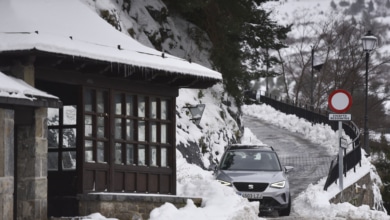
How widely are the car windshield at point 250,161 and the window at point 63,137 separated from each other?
6.09 m

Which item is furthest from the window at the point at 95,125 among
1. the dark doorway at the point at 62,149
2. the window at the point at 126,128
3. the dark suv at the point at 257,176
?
the dark suv at the point at 257,176

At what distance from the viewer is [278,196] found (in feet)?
68.7

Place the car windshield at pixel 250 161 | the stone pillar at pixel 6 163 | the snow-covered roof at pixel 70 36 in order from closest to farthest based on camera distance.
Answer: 1. the stone pillar at pixel 6 163
2. the snow-covered roof at pixel 70 36
3. the car windshield at pixel 250 161

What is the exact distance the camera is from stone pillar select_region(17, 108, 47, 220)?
1459 centimetres

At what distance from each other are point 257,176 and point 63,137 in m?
6.03

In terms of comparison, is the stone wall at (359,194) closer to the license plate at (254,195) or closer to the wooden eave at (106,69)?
the license plate at (254,195)

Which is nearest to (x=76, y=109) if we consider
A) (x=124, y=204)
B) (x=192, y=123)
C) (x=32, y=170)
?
(x=124, y=204)

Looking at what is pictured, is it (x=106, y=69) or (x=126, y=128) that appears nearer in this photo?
(x=106, y=69)

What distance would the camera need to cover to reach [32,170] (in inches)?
575

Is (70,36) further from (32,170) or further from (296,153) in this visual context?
(296,153)

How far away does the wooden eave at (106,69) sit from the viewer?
14.6 m

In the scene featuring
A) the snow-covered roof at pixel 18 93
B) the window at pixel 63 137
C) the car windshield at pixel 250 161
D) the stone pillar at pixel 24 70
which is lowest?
the car windshield at pixel 250 161

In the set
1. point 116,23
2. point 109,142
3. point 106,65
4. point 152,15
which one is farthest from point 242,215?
point 152,15

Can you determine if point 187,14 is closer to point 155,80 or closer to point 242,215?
point 155,80
